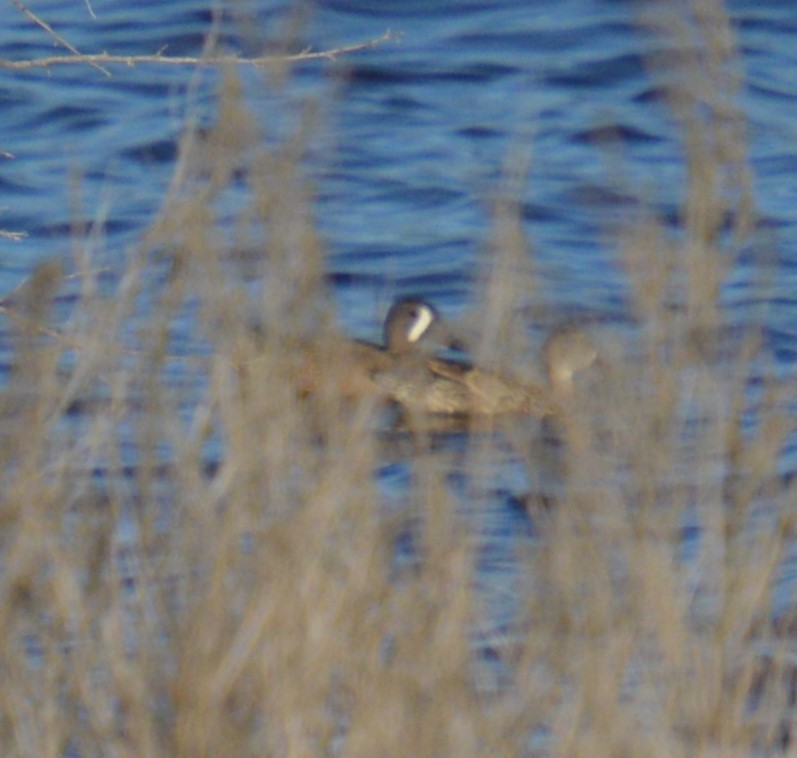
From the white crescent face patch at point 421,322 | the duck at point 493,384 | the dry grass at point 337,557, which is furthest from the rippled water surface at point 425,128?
the dry grass at point 337,557

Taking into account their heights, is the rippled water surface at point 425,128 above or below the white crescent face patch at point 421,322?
above

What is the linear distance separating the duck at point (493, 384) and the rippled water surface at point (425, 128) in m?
0.67

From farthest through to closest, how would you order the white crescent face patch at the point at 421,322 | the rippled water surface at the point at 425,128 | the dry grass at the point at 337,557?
the rippled water surface at the point at 425,128
the white crescent face patch at the point at 421,322
the dry grass at the point at 337,557

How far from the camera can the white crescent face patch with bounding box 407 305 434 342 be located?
962cm

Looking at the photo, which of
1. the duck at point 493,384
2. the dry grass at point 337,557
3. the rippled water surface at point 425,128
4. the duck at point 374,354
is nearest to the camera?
the dry grass at point 337,557

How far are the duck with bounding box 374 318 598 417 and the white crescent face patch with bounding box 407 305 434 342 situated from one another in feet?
0.52

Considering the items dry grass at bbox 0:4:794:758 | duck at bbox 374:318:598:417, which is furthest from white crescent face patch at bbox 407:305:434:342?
dry grass at bbox 0:4:794:758

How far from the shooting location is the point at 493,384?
4.27 meters

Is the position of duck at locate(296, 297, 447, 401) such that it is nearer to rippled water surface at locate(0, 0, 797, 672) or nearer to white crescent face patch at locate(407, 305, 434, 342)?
white crescent face patch at locate(407, 305, 434, 342)

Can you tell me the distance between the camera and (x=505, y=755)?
10.9 ft

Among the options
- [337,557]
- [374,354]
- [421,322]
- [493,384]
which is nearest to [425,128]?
[421,322]

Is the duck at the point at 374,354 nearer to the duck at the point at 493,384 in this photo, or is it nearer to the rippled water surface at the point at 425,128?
the duck at the point at 493,384

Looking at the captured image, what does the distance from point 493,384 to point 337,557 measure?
1.01 metres

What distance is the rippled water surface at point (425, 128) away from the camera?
1100cm
